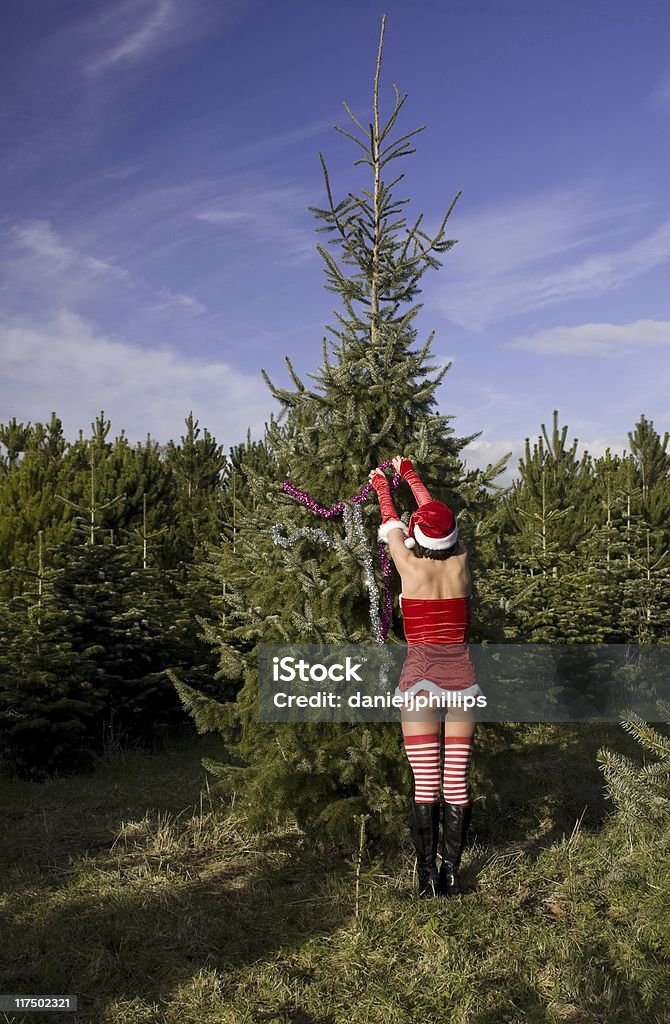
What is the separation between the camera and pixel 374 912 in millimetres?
4754

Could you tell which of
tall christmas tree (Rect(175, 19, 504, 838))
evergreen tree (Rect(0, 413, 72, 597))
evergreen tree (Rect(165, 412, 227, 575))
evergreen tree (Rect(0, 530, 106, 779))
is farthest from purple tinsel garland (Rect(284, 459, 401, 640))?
evergreen tree (Rect(165, 412, 227, 575))

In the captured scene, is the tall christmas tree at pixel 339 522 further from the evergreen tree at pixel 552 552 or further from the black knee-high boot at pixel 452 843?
the evergreen tree at pixel 552 552

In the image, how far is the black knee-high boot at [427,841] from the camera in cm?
495

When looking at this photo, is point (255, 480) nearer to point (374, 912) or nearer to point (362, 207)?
point (362, 207)

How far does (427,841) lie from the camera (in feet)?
16.3

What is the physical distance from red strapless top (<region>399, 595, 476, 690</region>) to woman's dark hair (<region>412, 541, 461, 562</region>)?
0.82 ft

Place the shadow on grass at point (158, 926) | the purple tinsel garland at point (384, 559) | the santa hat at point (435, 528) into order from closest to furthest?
the shadow on grass at point (158, 926), the santa hat at point (435, 528), the purple tinsel garland at point (384, 559)

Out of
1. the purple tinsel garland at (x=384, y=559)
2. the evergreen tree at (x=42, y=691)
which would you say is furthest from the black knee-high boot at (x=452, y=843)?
the evergreen tree at (x=42, y=691)

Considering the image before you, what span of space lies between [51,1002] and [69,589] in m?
6.69

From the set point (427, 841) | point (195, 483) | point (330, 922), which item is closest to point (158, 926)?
point (330, 922)

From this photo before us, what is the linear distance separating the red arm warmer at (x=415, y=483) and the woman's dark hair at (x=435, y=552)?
Result: 0.33 meters

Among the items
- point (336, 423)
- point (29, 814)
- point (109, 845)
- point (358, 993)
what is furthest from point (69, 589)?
point (358, 993)

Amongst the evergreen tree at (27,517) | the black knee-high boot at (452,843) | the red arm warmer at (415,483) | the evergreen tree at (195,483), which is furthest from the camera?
the evergreen tree at (195,483)

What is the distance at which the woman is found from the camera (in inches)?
192
